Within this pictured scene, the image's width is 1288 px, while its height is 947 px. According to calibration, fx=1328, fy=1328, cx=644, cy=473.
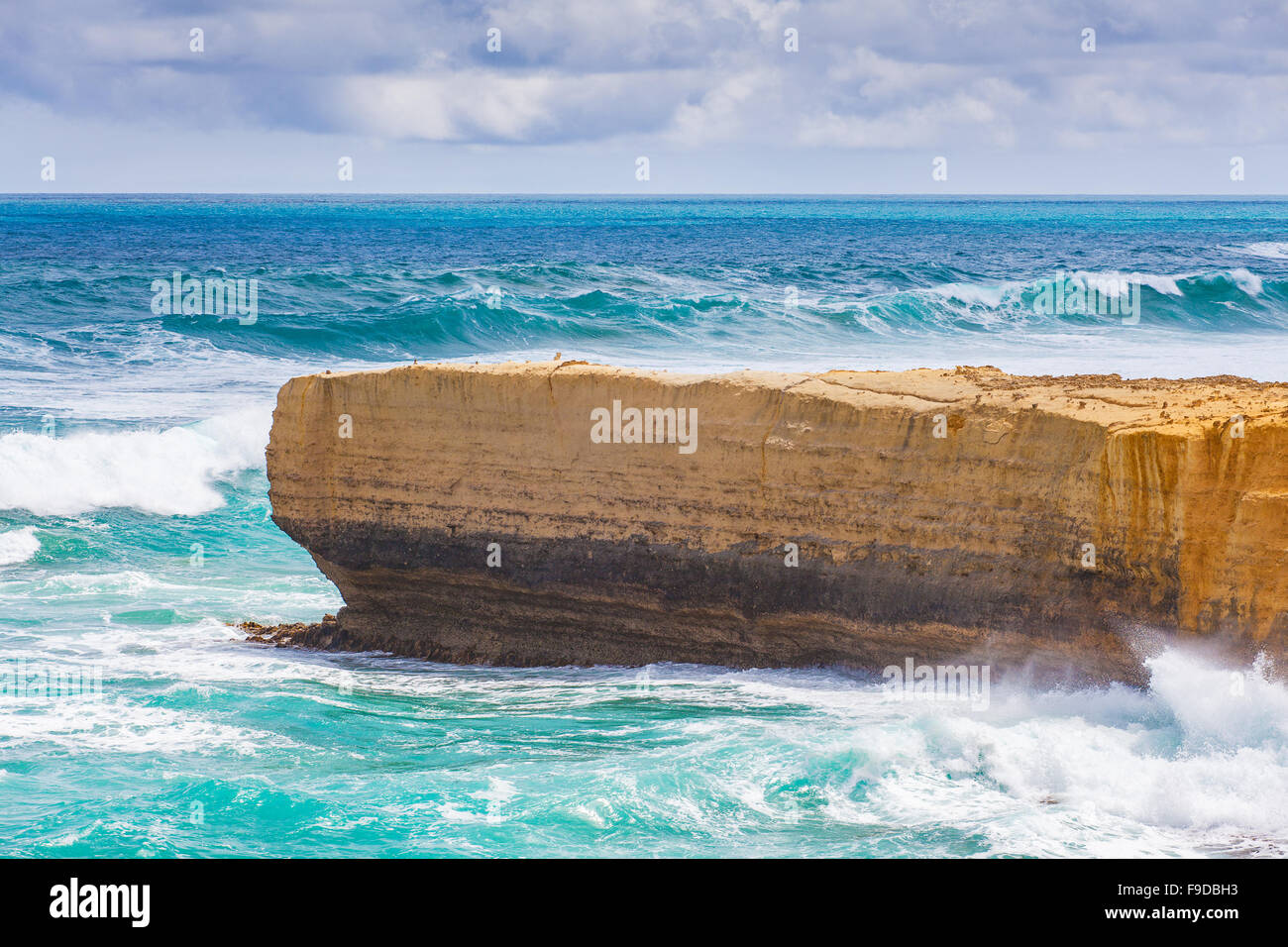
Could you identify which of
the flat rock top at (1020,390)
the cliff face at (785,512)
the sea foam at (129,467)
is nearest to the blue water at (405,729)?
the sea foam at (129,467)

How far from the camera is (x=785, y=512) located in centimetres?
780

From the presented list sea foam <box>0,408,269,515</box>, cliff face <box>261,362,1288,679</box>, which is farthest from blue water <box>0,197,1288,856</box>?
cliff face <box>261,362,1288,679</box>

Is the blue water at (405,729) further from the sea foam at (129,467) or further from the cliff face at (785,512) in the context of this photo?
the cliff face at (785,512)

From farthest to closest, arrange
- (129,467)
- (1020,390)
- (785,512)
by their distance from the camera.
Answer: (129,467) < (785,512) < (1020,390)

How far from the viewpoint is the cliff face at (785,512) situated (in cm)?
693

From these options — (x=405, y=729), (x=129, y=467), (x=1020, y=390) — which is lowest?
(x=405, y=729)

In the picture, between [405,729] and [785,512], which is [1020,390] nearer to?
[785,512]

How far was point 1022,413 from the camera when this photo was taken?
23.9 ft

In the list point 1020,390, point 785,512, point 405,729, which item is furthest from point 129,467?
point 1020,390

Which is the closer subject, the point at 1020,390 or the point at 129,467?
the point at 1020,390

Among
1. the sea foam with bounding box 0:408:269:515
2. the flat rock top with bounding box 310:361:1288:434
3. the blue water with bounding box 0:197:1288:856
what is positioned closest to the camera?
the blue water with bounding box 0:197:1288:856

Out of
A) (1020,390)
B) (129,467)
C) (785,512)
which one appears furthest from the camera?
(129,467)

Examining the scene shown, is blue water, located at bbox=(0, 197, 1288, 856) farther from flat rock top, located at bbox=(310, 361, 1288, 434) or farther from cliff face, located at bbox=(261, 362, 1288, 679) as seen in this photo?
flat rock top, located at bbox=(310, 361, 1288, 434)

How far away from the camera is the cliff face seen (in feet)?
22.7
